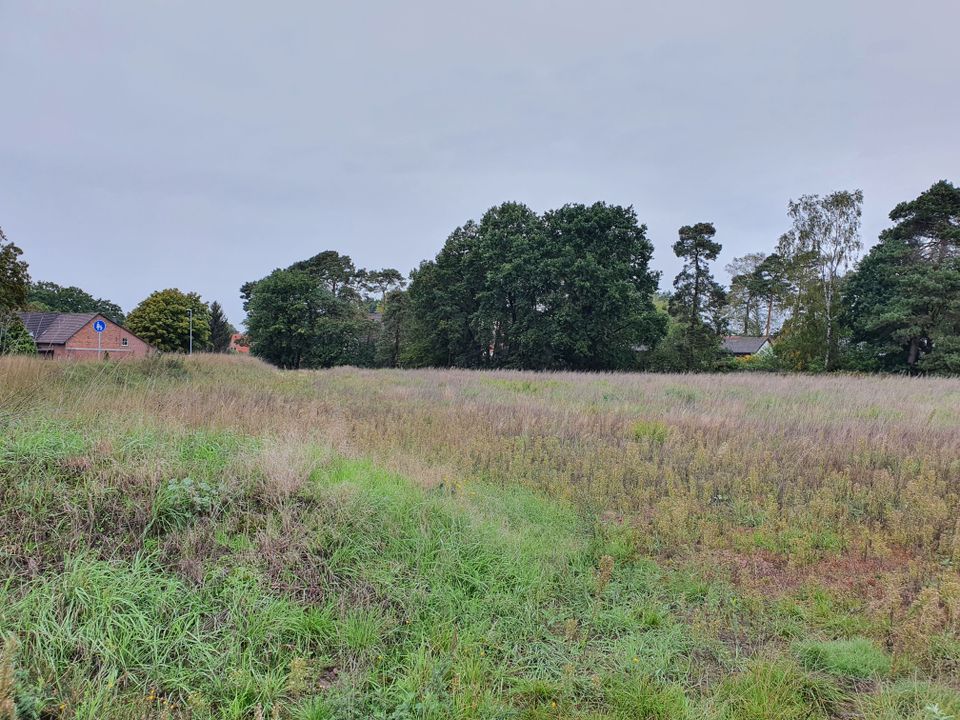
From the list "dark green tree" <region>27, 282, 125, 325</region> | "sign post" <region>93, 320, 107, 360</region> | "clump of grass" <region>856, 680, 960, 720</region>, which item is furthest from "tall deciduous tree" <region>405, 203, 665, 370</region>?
"dark green tree" <region>27, 282, 125, 325</region>

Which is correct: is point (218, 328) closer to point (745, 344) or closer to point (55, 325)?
point (55, 325)

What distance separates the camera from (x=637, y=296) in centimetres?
2506

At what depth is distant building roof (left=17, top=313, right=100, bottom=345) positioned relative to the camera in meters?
35.7

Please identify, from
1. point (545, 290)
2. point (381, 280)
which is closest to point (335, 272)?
point (381, 280)

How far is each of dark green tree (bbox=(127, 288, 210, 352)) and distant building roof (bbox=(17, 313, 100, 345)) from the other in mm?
8897

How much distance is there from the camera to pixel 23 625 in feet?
7.95

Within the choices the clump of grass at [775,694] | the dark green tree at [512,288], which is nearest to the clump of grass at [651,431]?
the clump of grass at [775,694]

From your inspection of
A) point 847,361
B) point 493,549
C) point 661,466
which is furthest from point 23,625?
point 847,361

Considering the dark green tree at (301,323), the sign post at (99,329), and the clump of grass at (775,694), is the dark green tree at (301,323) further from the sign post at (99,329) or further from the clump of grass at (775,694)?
the clump of grass at (775,694)

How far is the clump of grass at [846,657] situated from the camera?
2.54 metres

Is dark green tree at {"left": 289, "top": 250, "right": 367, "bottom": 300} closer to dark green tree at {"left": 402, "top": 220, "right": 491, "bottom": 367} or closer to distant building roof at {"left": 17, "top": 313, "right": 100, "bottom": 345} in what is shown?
dark green tree at {"left": 402, "top": 220, "right": 491, "bottom": 367}

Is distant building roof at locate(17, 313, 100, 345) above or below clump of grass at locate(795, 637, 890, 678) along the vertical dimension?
above

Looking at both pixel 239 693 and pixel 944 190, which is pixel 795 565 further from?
pixel 944 190

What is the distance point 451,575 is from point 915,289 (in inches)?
1217
